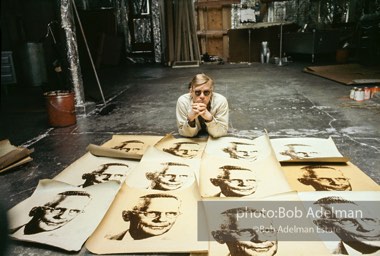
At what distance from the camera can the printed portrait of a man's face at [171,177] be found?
144cm

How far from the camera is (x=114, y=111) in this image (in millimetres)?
3348

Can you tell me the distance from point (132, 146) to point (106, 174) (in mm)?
464

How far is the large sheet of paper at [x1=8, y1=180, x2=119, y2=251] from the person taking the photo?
114 cm

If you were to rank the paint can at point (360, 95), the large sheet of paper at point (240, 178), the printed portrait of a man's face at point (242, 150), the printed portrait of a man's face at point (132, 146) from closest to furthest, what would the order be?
1. the large sheet of paper at point (240, 178)
2. the printed portrait of a man's face at point (242, 150)
3. the printed portrait of a man's face at point (132, 146)
4. the paint can at point (360, 95)

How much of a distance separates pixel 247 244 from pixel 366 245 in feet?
1.32

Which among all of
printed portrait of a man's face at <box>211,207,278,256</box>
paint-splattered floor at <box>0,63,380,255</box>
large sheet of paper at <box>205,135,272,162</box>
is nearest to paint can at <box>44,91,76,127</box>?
paint-splattered floor at <box>0,63,380,255</box>

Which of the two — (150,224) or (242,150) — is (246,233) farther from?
(242,150)

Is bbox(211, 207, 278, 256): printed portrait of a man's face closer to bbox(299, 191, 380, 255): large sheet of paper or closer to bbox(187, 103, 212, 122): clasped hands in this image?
bbox(299, 191, 380, 255): large sheet of paper

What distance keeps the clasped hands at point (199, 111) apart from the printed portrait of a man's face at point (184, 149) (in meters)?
0.19

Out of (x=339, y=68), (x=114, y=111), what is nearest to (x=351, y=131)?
(x=114, y=111)

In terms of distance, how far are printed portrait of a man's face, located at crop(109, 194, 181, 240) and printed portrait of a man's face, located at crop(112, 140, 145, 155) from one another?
0.69 meters

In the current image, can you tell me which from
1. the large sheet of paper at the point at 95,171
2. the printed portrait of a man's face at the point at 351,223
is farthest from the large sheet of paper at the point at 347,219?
the large sheet of paper at the point at 95,171

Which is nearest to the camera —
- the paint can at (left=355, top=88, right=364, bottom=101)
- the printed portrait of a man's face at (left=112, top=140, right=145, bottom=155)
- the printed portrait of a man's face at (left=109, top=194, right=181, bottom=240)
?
the printed portrait of a man's face at (left=109, top=194, right=181, bottom=240)

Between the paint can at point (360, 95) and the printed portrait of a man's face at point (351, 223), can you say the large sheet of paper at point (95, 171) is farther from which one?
the paint can at point (360, 95)
